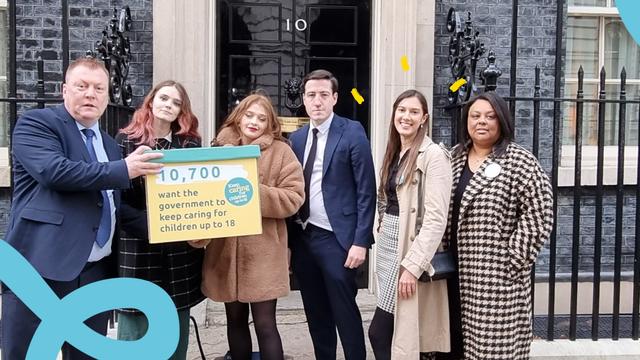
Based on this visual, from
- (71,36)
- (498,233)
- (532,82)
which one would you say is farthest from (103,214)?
(532,82)

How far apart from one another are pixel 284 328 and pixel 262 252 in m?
1.81

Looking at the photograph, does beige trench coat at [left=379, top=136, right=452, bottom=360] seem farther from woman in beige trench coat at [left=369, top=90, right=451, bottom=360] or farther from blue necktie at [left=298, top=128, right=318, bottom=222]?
blue necktie at [left=298, top=128, right=318, bottom=222]

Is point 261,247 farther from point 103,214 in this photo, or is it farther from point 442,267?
point 442,267

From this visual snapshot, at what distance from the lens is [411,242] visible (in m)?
3.05

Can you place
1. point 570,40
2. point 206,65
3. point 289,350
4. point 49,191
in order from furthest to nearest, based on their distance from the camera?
point 570,40 → point 206,65 → point 289,350 → point 49,191

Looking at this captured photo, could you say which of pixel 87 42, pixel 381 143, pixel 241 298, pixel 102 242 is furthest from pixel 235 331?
pixel 87 42

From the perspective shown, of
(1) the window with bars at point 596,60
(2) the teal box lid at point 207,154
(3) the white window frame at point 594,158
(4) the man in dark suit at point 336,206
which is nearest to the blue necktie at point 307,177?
(4) the man in dark suit at point 336,206

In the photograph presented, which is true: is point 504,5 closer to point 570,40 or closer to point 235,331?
point 570,40

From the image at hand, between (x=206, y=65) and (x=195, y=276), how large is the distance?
2513 mm

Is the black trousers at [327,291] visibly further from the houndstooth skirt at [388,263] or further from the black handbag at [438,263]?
the black handbag at [438,263]

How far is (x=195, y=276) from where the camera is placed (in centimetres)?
318

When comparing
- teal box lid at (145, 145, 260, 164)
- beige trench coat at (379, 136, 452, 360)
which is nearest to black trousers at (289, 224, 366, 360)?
beige trench coat at (379, 136, 452, 360)

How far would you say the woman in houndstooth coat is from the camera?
2873 mm

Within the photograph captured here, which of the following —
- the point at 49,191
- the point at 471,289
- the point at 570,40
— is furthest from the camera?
the point at 570,40
